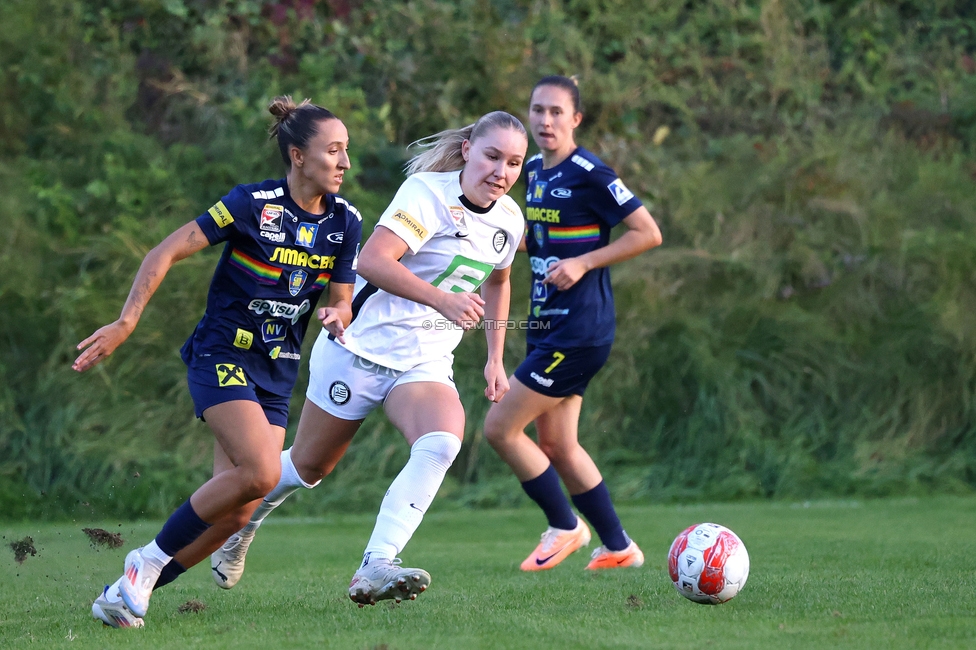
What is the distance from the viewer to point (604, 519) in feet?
20.8

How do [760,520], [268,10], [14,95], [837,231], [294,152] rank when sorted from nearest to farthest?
[294,152]
[760,520]
[837,231]
[14,95]
[268,10]

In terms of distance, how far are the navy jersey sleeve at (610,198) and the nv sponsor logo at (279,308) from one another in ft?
6.57

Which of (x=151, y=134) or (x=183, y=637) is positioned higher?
(x=151, y=134)

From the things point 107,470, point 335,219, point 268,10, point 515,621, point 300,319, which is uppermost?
point 268,10

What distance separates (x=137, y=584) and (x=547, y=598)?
1639 mm

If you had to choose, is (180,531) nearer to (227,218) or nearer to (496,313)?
(227,218)

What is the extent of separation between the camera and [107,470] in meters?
10.1

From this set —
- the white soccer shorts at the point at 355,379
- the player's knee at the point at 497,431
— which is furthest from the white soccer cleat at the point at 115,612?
the player's knee at the point at 497,431

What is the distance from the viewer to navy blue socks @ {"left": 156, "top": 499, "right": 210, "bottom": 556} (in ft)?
15.0

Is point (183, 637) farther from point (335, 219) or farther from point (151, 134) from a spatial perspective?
point (151, 134)

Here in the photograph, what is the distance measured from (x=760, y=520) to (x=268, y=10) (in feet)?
30.4

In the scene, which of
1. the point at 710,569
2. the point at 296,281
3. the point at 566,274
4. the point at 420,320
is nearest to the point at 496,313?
the point at 420,320

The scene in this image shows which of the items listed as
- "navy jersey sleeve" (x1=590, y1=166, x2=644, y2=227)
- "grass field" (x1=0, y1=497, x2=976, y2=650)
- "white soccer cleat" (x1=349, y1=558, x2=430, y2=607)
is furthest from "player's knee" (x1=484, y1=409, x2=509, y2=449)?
"white soccer cleat" (x1=349, y1=558, x2=430, y2=607)

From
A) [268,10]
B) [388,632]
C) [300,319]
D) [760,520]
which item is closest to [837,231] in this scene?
[760,520]
